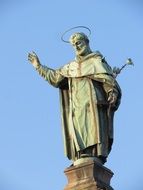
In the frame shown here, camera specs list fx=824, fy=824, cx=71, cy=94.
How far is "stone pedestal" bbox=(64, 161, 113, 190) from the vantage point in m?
19.2

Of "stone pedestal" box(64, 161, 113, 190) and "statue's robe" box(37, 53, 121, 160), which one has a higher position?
"statue's robe" box(37, 53, 121, 160)

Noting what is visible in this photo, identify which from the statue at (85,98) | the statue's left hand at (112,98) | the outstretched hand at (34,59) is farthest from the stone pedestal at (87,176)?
the outstretched hand at (34,59)

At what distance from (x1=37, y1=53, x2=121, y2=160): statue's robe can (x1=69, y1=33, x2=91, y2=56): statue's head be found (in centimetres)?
20

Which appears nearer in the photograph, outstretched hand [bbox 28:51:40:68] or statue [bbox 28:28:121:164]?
statue [bbox 28:28:121:164]

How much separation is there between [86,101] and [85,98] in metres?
0.11

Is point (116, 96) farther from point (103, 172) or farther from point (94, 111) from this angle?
point (103, 172)

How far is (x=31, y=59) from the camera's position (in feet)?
69.7

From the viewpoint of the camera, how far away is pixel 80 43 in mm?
20984

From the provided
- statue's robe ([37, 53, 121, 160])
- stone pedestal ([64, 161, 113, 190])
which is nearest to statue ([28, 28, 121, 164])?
statue's robe ([37, 53, 121, 160])

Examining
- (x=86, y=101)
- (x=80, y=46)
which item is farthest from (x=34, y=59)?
(x=86, y=101)

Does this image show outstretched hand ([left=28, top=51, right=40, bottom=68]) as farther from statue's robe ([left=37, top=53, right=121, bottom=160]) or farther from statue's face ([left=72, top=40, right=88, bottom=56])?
statue's face ([left=72, top=40, right=88, bottom=56])

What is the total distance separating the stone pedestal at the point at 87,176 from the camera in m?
19.2

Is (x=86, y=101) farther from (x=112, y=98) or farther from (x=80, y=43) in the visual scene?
(x=80, y=43)

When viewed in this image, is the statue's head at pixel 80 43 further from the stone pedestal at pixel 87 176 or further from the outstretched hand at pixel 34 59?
the stone pedestal at pixel 87 176
